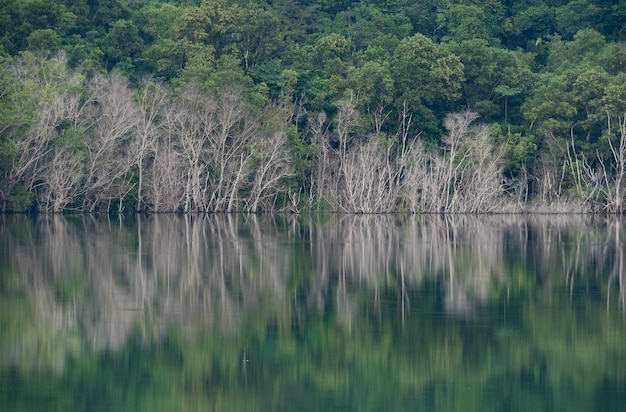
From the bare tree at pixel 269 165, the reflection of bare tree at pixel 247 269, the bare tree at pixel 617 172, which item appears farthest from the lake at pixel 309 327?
the bare tree at pixel 617 172

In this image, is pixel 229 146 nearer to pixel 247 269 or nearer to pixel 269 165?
pixel 269 165

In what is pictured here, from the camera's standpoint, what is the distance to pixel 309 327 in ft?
52.2

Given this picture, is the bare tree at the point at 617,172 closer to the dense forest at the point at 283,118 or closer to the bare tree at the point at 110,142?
the dense forest at the point at 283,118

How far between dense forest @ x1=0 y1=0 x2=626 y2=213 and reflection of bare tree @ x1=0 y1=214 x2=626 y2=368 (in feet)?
31.1

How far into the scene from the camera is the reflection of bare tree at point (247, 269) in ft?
54.0

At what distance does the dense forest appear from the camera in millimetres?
49750

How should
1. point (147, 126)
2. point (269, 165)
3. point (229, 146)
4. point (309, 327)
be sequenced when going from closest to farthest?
point (309, 327), point (147, 126), point (269, 165), point (229, 146)

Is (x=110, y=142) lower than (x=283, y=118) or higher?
lower

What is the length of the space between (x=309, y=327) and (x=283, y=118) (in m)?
40.0

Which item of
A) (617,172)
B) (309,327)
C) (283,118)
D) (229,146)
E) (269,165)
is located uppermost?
(283,118)

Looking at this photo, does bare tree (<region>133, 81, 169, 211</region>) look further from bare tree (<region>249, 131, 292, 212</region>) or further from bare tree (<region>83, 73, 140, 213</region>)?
bare tree (<region>249, 131, 292, 212</region>)

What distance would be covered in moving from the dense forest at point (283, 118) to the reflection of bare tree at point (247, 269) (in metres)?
9.49

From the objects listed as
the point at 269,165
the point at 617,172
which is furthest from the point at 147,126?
the point at 617,172

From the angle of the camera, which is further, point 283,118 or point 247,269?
point 283,118
